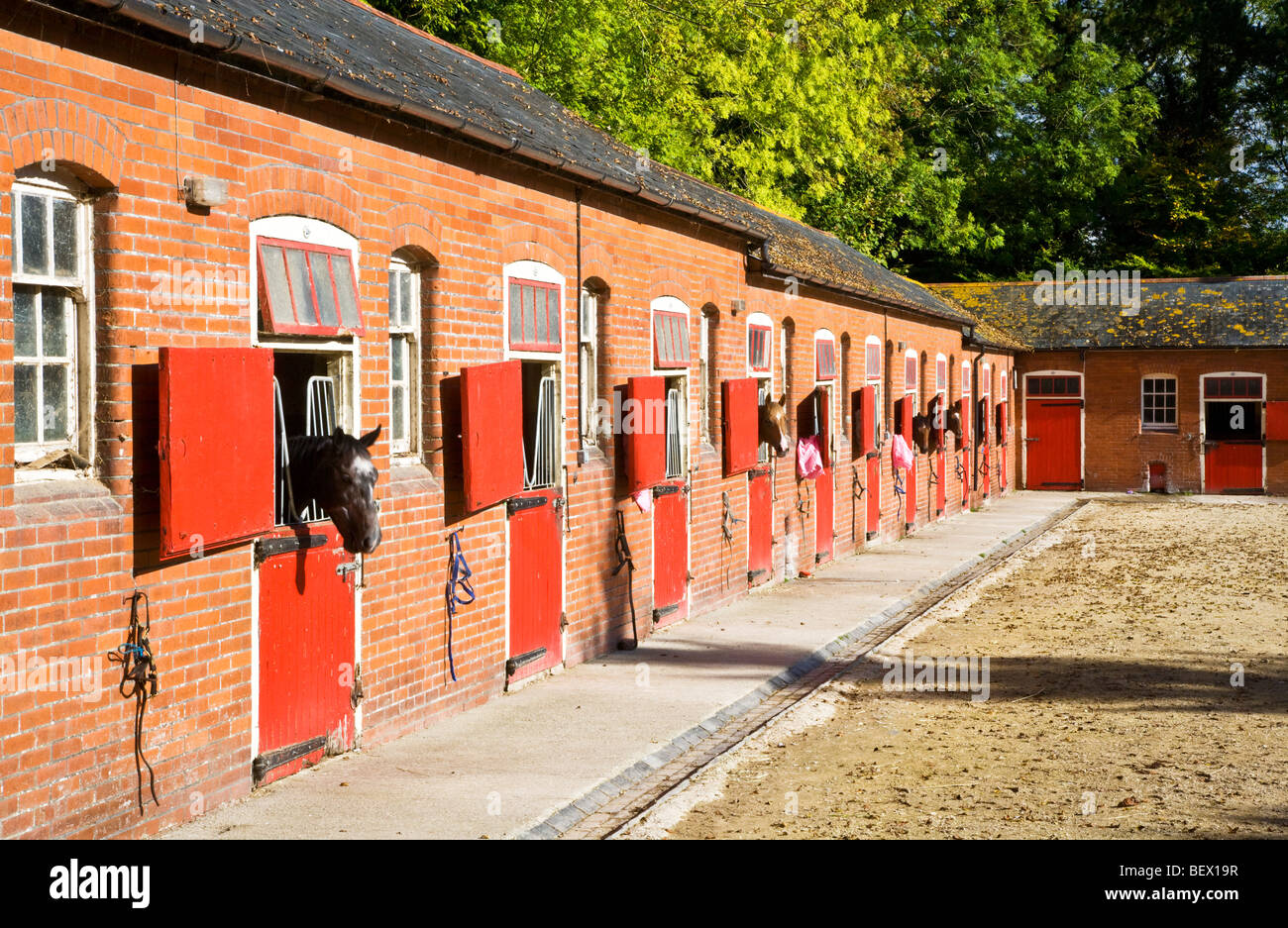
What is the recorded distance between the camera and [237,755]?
7336 mm

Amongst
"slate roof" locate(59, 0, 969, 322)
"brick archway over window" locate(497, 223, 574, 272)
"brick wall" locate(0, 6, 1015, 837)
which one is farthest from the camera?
"brick archway over window" locate(497, 223, 574, 272)

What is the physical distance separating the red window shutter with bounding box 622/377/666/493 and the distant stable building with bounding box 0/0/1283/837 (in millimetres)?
30

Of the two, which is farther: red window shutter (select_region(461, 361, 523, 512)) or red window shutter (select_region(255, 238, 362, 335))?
red window shutter (select_region(461, 361, 523, 512))

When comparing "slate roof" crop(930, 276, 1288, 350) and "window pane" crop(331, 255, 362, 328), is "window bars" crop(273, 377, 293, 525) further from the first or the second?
"slate roof" crop(930, 276, 1288, 350)

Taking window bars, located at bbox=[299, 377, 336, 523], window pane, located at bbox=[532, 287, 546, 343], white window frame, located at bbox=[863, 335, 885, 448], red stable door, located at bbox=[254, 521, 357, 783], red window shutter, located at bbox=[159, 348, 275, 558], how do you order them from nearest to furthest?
1. red window shutter, located at bbox=[159, 348, 275, 558]
2. red stable door, located at bbox=[254, 521, 357, 783]
3. window bars, located at bbox=[299, 377, 336, 523]
4. window pane, located at bbox=[532, 287, 546, 343]
5. white window frame, located at bbox=[863, 335, 885, 448]

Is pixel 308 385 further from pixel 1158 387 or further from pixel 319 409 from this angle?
pixel 1158 387

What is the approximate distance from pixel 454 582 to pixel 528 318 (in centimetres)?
239

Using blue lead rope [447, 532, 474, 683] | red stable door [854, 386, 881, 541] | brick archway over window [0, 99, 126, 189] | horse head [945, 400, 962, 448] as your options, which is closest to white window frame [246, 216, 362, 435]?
brick archway over window [0, 99, 126, 189]

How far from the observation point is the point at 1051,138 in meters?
48.2

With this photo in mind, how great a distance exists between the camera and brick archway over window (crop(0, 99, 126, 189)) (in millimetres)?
5750

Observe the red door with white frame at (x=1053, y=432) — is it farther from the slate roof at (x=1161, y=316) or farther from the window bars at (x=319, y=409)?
the window bars at (x=319, y=409)

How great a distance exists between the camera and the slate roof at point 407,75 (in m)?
6.86

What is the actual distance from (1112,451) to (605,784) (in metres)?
33.2
